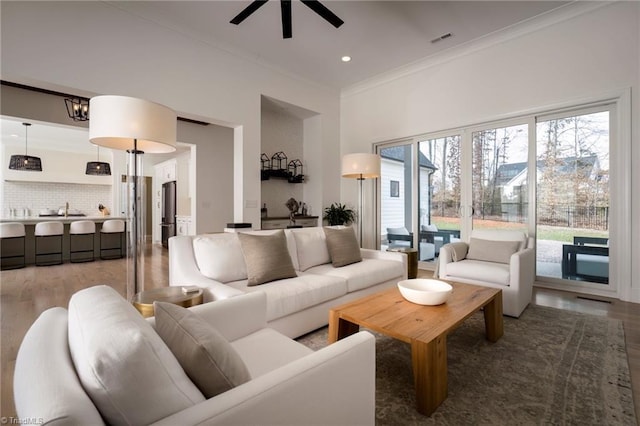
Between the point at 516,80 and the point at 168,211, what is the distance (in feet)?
26.3

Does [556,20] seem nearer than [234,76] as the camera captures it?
Yes

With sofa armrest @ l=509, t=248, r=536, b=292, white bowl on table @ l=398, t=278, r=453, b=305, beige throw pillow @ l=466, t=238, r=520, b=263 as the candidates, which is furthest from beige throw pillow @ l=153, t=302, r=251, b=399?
beige throw pillow @ l=466, t=238, r=520, b=263

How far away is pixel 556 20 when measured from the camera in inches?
146

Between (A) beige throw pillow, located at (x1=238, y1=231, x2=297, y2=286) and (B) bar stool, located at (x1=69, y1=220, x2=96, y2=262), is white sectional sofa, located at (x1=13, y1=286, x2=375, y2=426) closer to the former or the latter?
(A) beige throw pillow, located at (x1=238, y1=231, x2=297, y2=286)

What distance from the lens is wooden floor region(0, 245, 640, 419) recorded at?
2.05m

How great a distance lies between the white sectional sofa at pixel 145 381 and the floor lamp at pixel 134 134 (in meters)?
1.14

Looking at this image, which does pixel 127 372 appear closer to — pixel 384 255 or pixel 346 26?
pixel 384 255

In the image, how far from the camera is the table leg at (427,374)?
4.96 ft

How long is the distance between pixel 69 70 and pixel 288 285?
10.8 ft

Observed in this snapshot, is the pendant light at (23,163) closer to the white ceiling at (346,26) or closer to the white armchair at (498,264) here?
the white ceiling at (346,26)

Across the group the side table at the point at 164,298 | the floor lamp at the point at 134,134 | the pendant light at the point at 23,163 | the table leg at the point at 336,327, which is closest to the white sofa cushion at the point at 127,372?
the side table at the point at 164,298

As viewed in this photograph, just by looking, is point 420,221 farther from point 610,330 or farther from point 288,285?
point 288,285

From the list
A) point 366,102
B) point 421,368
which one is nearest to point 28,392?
point 421,368

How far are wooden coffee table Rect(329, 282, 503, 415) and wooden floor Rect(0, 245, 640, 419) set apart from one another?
88 cm
